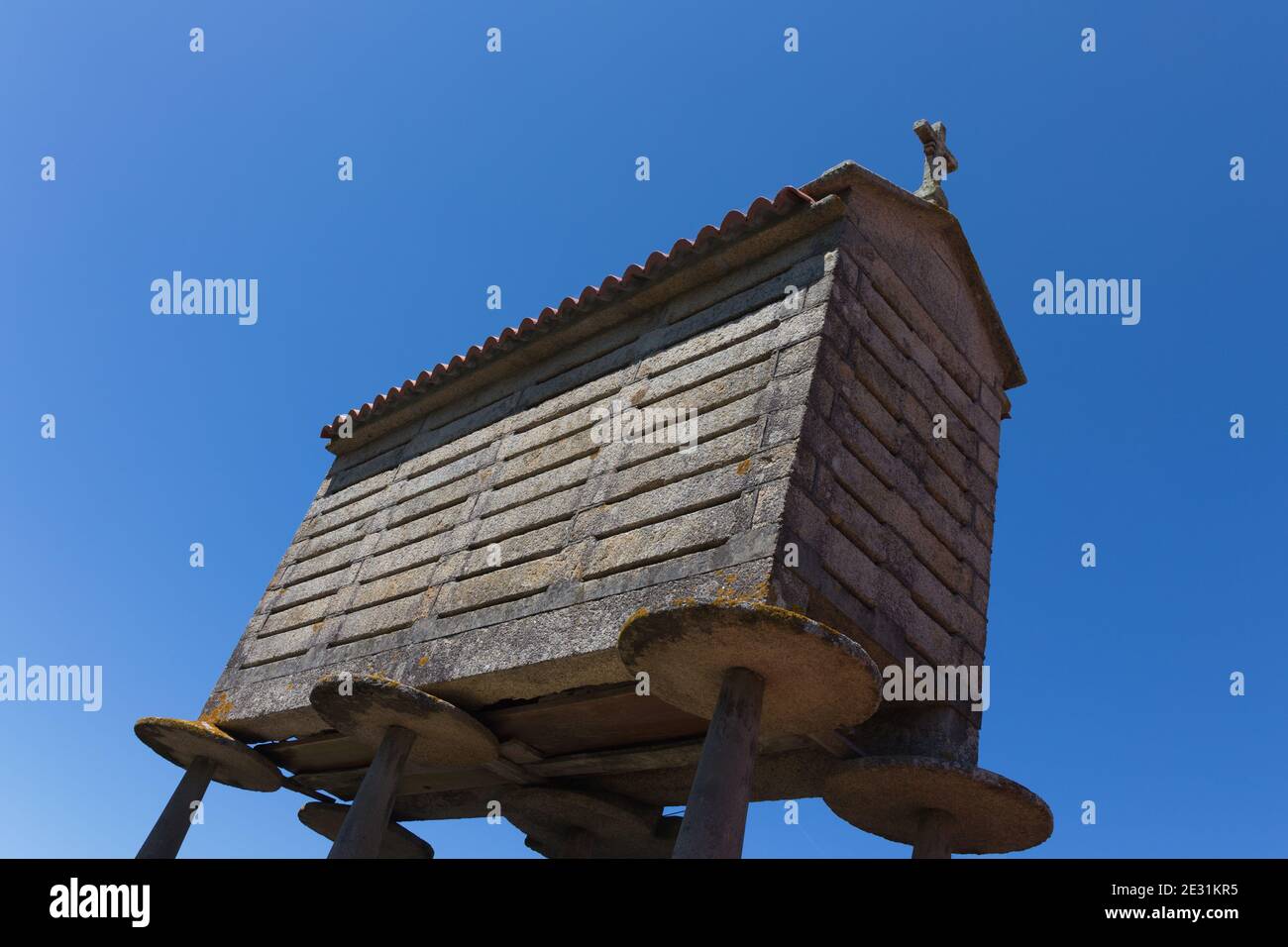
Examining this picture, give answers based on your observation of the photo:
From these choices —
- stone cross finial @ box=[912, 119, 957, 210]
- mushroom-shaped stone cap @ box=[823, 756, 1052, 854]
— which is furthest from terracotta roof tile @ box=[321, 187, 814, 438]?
mushroom-shaped stone cap @ box=[823, 756, 1052, 854]

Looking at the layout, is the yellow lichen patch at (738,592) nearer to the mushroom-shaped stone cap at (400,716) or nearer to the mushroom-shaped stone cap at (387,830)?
the mushroom-shaped stone cap at (400,716)

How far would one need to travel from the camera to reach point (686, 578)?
526cm

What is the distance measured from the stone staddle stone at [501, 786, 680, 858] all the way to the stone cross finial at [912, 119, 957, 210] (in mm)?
4887

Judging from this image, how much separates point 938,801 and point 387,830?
459 centimetres

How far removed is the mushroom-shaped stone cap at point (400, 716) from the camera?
6.03 metres

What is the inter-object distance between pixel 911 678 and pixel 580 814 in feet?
9.05

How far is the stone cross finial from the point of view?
294 inches

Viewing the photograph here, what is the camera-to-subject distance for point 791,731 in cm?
510

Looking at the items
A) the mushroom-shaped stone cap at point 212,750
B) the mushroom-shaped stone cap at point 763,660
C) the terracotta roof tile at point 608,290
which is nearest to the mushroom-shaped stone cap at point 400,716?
the mushroom-shaped stone cap at point 763,660

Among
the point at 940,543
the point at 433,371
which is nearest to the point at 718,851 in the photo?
the point at 940,543

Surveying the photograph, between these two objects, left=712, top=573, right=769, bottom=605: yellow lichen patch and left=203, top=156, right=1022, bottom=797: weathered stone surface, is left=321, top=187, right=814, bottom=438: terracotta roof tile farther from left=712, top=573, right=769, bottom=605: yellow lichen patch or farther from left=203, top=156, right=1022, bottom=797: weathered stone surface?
left=712, top=573, right=769, bottom=605: yellow lichen patch

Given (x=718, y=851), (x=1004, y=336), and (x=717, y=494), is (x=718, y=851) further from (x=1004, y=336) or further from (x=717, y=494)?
(x=1004, y=336)

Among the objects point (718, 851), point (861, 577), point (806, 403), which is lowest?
point (718, 851)

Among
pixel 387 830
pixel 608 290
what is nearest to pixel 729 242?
pixel 608 290
